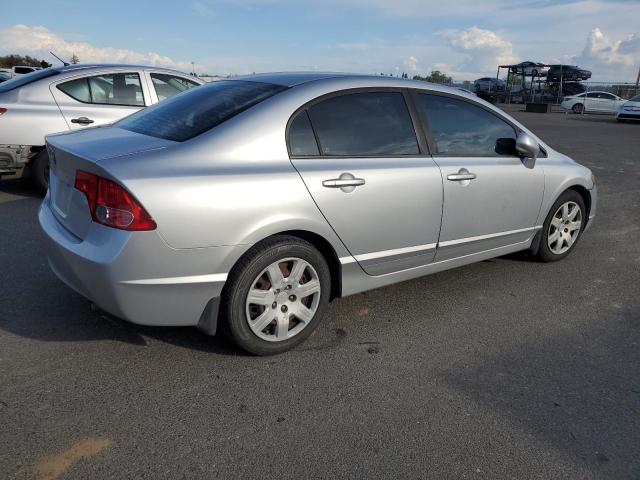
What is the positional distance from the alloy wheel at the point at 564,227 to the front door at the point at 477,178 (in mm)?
508

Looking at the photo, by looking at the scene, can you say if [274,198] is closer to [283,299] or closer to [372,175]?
[283,299]

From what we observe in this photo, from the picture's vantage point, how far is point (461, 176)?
12.5 ft

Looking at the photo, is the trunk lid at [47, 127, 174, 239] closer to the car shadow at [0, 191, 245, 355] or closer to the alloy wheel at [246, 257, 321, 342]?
the car shadow at [0, 191, 245, 355]

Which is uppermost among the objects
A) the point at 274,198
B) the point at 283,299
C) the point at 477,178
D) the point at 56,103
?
the point at 56,103

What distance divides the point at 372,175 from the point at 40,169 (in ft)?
16.6

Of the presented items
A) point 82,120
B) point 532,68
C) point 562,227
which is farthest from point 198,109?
point 532,68

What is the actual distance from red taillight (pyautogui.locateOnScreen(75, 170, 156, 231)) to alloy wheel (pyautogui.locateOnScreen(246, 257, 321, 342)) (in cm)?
70

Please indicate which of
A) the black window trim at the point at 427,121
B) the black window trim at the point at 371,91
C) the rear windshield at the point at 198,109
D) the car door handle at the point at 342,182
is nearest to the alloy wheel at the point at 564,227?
the black window trim at the point at 427,121

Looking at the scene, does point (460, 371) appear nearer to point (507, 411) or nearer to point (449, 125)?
point (507, 411)

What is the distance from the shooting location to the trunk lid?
9.34 feet

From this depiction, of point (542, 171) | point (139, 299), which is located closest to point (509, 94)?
point (542, 171)

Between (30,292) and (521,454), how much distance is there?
337cm

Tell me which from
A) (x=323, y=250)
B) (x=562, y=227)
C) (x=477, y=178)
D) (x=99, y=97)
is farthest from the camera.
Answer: (x=99, y=97)

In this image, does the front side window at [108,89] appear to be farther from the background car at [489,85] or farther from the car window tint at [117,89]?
the background car at [489,85]
